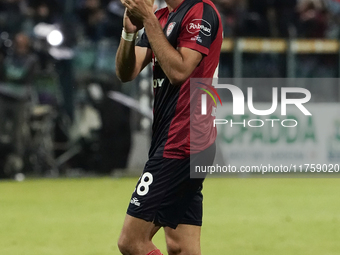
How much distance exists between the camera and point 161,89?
11.5 feet

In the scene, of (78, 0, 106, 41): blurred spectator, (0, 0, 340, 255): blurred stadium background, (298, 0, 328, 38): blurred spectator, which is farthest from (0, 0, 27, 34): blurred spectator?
(298, 0, 328, 38): blurred spectator

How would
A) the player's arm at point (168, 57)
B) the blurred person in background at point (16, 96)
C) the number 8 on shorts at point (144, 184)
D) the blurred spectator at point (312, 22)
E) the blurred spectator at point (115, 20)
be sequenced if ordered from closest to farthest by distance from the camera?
1. the player's arm at point (168, 57)
2. the number 8 on shorts at point (144, 184)
3. the blurred person in background at point (16, 96)
4. the blurred spectator at point (115, 20)
5. the blurred spectator at point (312, 22)

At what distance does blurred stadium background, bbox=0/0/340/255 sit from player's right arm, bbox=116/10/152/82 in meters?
3.21

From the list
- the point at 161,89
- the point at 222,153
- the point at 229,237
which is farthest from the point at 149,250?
the point at 222,153

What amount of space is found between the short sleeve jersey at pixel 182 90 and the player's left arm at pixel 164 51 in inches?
4.7

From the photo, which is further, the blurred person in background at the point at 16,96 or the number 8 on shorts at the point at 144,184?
the blurred person in background at the point at 16,96

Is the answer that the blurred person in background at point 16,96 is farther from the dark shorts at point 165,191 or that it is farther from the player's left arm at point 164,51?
the player's left arm at point 164,51

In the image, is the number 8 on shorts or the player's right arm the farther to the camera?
the player's right arm

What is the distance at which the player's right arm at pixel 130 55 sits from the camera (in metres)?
3.55

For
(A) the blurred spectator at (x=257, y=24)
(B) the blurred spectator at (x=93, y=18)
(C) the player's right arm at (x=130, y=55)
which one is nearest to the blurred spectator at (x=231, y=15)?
(A) the blurred spectator at (x=257, y=24)

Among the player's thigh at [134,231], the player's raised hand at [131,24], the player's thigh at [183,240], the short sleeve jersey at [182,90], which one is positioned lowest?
the player's thigh at [183,240]

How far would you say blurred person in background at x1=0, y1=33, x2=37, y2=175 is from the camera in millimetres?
10695

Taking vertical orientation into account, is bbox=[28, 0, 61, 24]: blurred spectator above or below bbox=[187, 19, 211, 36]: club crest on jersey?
above

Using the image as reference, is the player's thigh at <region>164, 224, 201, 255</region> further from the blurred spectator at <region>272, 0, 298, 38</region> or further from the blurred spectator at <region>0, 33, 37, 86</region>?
the blurred spectator at <region>272, 0, 298, 38</region>
